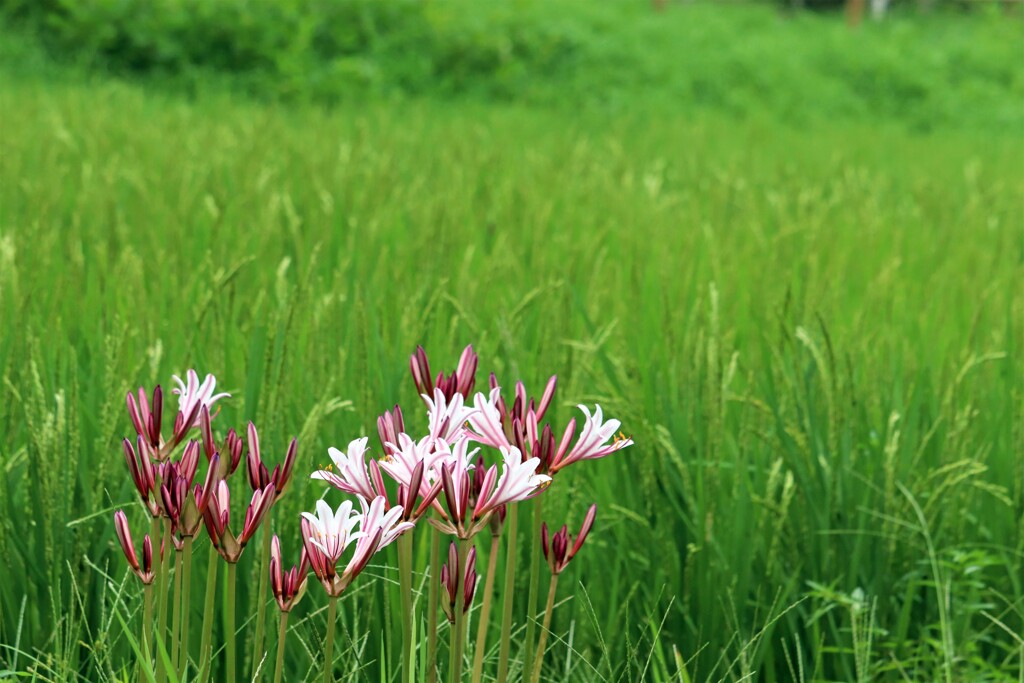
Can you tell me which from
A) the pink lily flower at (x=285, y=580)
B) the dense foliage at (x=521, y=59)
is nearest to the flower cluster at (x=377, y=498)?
the pink lily flower at (x=285, y=580)

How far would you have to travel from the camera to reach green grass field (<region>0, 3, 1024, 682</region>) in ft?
4.49

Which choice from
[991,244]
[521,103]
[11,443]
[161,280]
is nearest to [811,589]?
[11,443]

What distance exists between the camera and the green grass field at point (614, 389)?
137 cm

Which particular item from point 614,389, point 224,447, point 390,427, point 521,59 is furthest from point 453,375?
point 521,59

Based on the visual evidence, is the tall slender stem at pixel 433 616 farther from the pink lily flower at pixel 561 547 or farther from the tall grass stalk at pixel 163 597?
the tall grass stalk at pixel 163 597

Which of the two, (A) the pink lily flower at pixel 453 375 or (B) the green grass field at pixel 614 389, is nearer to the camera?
(A) the pink lily flower at pixel 453 375

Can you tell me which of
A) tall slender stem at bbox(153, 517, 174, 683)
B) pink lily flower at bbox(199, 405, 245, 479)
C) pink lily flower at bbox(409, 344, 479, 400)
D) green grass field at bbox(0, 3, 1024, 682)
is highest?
pink lily flower at bbox(409, 344, 479, 400)

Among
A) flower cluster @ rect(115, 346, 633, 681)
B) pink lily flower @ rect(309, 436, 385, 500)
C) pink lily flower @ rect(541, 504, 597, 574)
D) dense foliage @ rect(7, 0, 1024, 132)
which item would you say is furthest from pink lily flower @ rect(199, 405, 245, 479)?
dense foliage @ rect(7, 0, 1024, 132)

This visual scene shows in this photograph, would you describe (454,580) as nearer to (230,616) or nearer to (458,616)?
(458,616)

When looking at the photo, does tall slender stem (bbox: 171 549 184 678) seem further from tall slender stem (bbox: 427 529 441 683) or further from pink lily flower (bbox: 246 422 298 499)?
tall slender stem (bbox: 427 529 441 683)

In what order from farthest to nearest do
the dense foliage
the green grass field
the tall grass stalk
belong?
the dense foliage < the green grass field < the tall grass stalk

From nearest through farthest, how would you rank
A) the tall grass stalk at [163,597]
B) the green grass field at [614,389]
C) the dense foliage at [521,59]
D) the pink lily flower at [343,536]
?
1. the pink lily flower at [343,536]
2. the tall grass stalk at [163,597]
3. the green grass field at [614,389]
4. the dense foliage at [521,59]

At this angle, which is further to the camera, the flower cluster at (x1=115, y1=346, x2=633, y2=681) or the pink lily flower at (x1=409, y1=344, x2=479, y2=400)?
the pink lily flower at (x1=409, y1=344, x2=479, y2=400)

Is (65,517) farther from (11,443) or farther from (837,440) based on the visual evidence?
(837,440)
